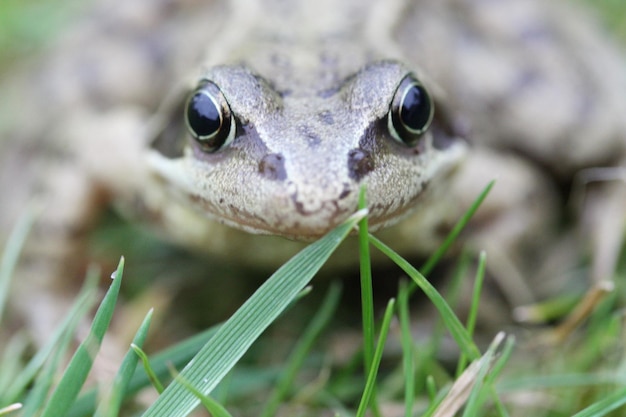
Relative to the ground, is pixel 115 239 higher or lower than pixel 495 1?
lower

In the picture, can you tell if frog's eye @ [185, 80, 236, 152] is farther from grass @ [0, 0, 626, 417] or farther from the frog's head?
grass @ [0, 0, 626, 417]

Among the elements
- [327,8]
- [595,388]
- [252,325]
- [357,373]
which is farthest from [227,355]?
[327,8]

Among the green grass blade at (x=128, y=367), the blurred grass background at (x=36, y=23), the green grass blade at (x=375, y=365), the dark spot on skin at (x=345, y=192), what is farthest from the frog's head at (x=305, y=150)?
the blurred grass background at (x=36, y=23)

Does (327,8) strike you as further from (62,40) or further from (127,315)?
(62,40)

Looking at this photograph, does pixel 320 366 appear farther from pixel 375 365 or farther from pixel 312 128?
pixel 312 128

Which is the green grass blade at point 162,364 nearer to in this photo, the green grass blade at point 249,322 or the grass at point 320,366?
the grass at point 320,366

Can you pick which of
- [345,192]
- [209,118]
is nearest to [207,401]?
[345,192]
